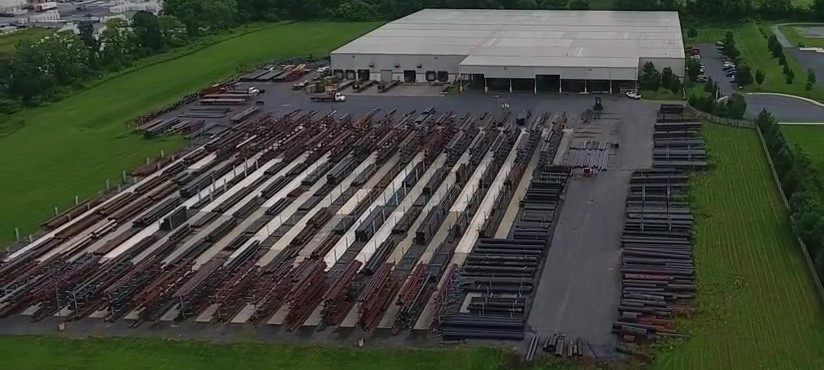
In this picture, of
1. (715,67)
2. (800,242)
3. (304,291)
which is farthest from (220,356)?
(715,67)

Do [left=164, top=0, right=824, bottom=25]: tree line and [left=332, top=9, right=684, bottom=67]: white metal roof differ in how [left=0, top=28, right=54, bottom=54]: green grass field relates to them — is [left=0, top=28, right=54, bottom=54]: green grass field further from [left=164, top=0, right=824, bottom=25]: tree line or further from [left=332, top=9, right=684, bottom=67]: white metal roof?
[left=332, top=9, right=684, bottom=67]: white metal roof

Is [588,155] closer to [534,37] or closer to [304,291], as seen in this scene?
[304,291]

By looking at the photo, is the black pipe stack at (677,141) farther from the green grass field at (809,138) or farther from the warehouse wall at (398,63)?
the warehouse wall at (398,63)

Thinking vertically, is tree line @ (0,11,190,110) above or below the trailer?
above

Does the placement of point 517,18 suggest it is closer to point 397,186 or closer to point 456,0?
point 456,0

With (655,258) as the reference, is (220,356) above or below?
above

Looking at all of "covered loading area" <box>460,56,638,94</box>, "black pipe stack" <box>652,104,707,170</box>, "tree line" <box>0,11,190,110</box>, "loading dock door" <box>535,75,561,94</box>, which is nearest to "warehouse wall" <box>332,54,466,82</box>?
"covered loading area" <box>460,56,638,94</box>

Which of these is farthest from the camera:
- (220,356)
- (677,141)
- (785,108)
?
(785,108)

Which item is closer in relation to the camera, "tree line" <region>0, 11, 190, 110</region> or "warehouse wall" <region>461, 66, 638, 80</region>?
"warehouse wall" <region>461, 66, 638, 80</region>
